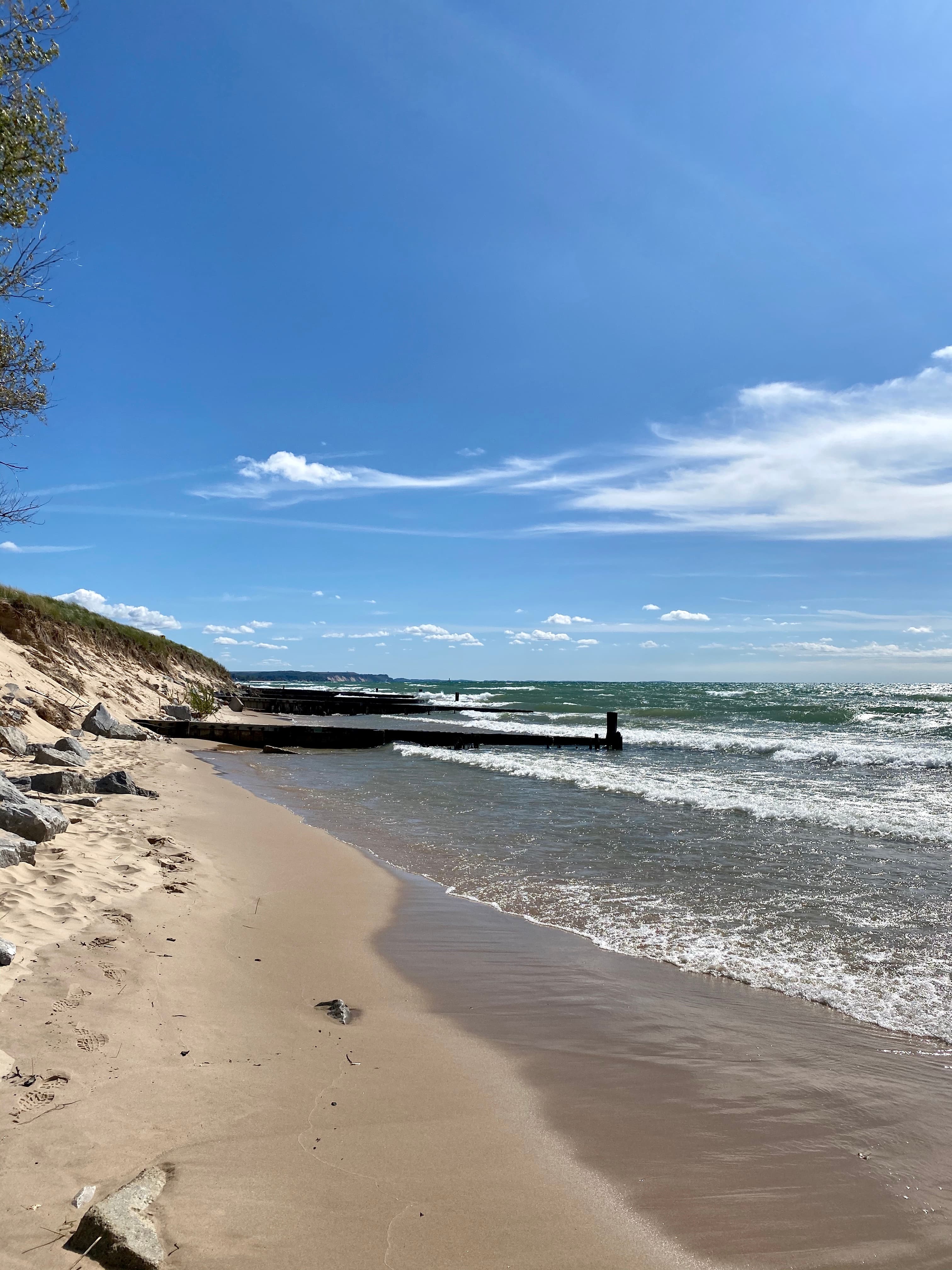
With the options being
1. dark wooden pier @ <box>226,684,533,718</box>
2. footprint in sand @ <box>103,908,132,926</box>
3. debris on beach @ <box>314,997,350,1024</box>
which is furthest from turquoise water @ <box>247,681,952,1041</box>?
dark wooden pier @ <box>226,684,533,718</box>

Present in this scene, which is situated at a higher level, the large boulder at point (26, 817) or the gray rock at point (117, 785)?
the large boulder at point (26, 817)

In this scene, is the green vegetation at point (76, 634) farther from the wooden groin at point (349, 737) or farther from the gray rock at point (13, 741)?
the gray rock at point (13, 741)

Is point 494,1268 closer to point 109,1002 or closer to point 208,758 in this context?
point 109,1002

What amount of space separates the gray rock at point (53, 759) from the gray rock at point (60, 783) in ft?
5.42

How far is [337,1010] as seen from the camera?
16.1ft

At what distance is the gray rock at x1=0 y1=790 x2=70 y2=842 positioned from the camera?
693 cm

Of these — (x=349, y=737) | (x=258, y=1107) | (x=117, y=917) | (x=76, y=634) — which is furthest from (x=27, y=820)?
(x=76, y=634)

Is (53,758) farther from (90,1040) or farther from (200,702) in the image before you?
(200,702)

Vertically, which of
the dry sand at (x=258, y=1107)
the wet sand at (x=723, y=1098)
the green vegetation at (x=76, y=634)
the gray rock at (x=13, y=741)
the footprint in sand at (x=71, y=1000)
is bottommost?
the wet sand at (x=723, y=1098)

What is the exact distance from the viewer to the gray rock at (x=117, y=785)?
10.9 m

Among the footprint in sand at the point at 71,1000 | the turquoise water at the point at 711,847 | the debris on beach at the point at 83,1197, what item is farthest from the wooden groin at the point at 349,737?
the debris on beach at the point at 83,1197

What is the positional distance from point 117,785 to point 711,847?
9.20 m

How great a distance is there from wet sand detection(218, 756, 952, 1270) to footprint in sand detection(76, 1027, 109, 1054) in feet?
7.22

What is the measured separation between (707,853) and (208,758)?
56.1ft
